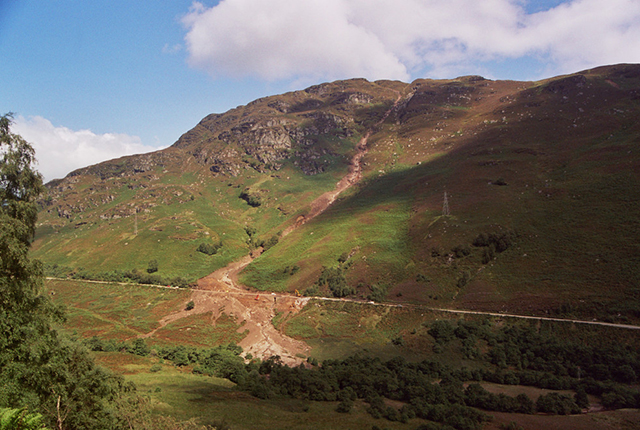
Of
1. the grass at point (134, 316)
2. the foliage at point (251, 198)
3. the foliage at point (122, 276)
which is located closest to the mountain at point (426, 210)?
the foliage at point (251, 198)

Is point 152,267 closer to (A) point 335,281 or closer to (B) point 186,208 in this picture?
(B) point 186,208

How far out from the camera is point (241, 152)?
198m

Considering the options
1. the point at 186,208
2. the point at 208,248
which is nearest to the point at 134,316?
the point at 208,248

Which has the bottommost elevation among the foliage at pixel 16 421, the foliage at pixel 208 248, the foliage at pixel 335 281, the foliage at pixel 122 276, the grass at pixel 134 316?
the grass at pixel 134 316

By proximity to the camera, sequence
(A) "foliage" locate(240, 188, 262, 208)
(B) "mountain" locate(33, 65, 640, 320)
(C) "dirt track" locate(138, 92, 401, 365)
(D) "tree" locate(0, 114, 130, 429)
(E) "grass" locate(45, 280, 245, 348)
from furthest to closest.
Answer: (A) "foliage" locate(240, 188, 262, 208)
(B) "mountain" locate(33, 65, 640, 320)
(E) "grass" locate(45, 280, 245, 348)
(C) "dirt track" locate(138, 92, 401, 365)
(D) "tree" locate(0, 114, 130, 429)

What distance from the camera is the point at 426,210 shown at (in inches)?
3834

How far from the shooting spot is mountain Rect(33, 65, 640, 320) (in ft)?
211

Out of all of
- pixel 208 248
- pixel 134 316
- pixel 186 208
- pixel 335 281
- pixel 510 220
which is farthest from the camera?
pixel 186 208

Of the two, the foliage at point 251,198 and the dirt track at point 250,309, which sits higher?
the foliage at point 251,198

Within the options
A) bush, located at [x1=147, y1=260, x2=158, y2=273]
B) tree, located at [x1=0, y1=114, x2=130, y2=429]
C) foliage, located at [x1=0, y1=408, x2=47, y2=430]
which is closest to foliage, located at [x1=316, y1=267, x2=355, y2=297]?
bush, located at [x1=147, y1=260, x2=158, y2=273]

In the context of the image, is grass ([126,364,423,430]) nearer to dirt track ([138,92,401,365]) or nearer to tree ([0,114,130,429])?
tree ([0,114,130,429])

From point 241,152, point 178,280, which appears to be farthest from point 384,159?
point 178,280

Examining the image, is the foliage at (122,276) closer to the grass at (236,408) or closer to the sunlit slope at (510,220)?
the sunlit slope at (510,220)

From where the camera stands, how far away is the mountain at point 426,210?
6444 cm
